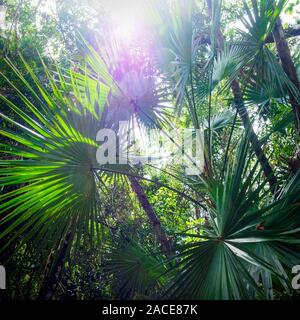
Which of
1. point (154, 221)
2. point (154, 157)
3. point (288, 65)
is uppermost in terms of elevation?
point (288, 65)

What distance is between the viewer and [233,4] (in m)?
6.63

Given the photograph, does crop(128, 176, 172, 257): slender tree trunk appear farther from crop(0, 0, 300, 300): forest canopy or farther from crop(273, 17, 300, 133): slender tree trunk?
crop(273, 17, 300, 133): slender tree trunk

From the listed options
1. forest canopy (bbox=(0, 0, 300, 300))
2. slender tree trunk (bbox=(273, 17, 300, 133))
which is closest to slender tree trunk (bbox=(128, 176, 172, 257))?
forest canopy (bbox=(0, 0, 300, 300))

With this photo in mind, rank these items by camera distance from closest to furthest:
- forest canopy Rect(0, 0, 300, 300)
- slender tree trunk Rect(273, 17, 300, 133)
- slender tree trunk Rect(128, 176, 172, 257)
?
forest canopy Rect(0, 0, 300, 300) → slender tree trunk Rect(273, 17, 300, 133) → slender tree trunk Rect(128, 176, 172, 257)

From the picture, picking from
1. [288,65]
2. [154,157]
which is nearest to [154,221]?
[154,157]

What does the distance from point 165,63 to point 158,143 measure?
1.09 metres

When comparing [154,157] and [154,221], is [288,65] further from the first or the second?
[154,221]

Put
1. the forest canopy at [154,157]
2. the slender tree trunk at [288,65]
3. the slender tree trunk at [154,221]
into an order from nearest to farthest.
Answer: the forest canopy at [154,157] < the slender tree trunk at [288,65] < the slender tree trunk at [154,221]

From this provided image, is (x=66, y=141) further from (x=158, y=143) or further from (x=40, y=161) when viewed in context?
(x=158, y=143)

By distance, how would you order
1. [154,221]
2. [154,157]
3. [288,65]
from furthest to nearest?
[154,221], [154,157], [288,65]

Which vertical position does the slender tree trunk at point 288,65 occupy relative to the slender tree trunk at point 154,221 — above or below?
above

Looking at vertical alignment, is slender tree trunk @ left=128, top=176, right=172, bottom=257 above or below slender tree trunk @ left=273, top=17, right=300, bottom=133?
below

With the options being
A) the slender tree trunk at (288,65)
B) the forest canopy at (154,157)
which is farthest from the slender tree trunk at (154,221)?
the slender tree trunk at (288,65)

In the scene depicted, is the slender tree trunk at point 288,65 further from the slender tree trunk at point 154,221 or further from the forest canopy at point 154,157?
the slender tree trunk at point 154,221
